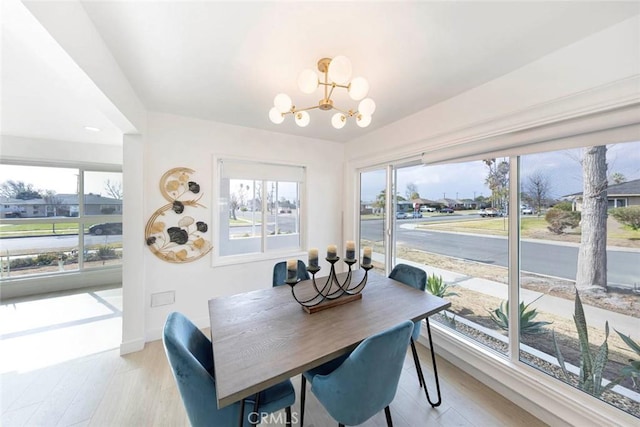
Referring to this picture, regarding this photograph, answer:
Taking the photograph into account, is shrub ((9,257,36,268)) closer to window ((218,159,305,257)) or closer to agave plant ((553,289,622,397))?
window ((218,159,305,257))

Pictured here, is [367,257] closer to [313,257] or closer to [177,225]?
[313,257]

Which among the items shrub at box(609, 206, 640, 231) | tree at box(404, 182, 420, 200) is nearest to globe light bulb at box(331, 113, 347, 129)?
tree at box(404, 182, 420, 200)

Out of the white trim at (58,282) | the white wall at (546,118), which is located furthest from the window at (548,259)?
the white trim at (58,282)

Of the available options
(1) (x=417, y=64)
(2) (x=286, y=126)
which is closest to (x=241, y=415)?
(1) (x=417, y=64)

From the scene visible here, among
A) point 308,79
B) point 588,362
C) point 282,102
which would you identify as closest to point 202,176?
point 282,102

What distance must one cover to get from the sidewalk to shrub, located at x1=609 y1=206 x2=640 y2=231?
55cm

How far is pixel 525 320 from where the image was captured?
1.74 metres

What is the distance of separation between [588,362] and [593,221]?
923mm

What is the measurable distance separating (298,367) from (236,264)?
7.02ft

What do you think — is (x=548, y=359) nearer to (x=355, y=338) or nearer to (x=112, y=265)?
(x=355, y=338)

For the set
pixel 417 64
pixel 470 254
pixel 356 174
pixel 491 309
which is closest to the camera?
pixel 417 64

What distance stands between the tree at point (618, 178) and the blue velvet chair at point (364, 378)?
1.55m

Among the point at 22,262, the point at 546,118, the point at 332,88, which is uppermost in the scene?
the point at 332,88

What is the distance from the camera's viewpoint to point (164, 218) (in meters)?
2.45
